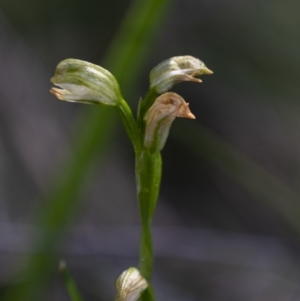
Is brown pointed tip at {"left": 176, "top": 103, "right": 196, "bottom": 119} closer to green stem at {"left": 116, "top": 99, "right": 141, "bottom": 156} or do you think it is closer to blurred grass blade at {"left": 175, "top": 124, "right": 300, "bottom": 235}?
green stem at {"left": 116, "top": 99, "right": 141, "bottom": 156}

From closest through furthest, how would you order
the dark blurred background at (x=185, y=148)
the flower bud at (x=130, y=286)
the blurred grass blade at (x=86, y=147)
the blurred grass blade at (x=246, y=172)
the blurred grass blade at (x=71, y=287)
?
the flower bud at (x=130, y=286), the blurred grass blade at (x=71, y=287), the blurred grass blade at (x=86, y=147), the blurred grass blade at (x=246, y=172), the dark blurred background at (x=185, y=148)

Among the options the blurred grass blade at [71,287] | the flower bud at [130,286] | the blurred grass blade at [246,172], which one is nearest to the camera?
the flower bud at [130,286]

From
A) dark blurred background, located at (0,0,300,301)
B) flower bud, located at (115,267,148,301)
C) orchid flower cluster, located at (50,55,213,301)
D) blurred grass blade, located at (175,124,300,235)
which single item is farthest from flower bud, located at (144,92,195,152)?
dark blurred background, located at (0,0,300,301)

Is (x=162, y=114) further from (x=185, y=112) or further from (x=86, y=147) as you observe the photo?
(x=86, y=147)

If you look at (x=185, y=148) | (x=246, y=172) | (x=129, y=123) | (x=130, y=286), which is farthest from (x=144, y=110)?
(x=185, y=148)

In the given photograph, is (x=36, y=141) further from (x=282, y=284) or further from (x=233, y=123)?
(x=282, y=284)

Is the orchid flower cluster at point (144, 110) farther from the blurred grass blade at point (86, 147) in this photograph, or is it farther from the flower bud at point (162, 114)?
the blurred grass blade at point (86, 147)

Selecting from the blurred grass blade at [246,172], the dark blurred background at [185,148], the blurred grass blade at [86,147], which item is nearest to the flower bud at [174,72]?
the blurred grass blade at [86,147]

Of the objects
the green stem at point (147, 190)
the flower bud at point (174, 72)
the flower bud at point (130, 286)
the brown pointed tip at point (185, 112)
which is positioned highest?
the flower bud at point (174, 72)
